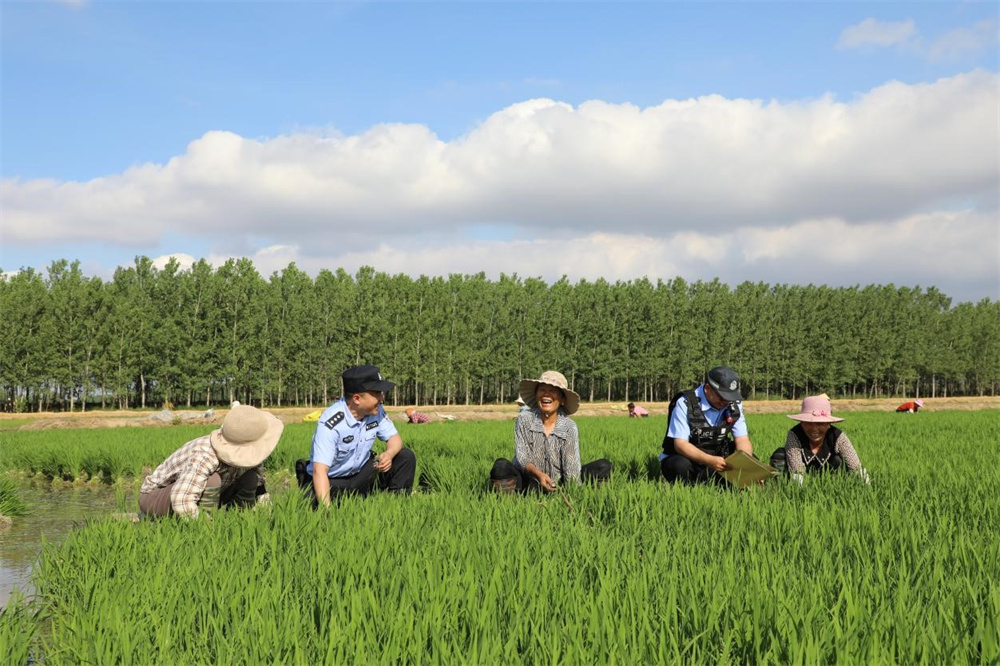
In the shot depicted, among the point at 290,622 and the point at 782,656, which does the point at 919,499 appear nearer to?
the point at 782,656

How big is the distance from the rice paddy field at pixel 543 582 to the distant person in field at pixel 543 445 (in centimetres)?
54

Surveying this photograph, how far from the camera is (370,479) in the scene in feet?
20.2

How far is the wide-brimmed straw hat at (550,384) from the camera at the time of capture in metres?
6.00

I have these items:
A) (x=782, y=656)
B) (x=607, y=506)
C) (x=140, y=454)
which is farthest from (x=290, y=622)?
(x=140, y=454)

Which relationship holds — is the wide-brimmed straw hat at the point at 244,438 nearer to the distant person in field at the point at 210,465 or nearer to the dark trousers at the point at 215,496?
the distant person in field at the point at 210,465

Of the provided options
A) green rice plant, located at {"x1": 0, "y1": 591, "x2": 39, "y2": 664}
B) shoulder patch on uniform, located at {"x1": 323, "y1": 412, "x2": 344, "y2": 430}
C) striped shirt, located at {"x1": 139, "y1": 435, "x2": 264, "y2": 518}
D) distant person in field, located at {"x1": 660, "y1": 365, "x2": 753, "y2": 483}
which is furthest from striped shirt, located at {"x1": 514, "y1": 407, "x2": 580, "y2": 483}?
green rice plant, located at {"x1": 0, "y1": 591, "x2": 39, "y2": 664}

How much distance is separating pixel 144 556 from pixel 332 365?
42534mm

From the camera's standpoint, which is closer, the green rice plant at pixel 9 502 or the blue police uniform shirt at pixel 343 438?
the blue police uniform shirt at pixel 343 438

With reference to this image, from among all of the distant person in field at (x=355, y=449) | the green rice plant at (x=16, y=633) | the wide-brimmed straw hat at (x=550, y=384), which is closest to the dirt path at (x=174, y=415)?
the distant person in field at (x=355, y=449)

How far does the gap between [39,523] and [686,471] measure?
651 cm

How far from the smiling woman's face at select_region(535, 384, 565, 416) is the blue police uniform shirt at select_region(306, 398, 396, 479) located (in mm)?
1315

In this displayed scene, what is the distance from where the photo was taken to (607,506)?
17.1ft

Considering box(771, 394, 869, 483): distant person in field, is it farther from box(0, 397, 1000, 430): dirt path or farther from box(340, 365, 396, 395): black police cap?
box(0, 397, 1000, 430): dirt path

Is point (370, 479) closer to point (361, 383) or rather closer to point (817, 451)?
point (361, 383)
